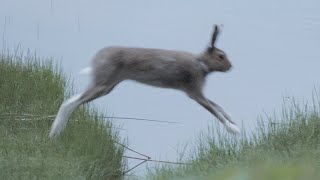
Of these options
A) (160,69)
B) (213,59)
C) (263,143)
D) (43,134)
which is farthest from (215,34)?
(43,134)

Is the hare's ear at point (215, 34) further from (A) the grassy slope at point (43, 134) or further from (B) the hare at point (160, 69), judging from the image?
(A) the grassy slope at point (43, 134)

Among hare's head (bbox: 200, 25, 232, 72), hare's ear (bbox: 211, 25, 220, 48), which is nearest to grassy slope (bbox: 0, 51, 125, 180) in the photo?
hare's head (bbox: 200, 25, 232, 72)

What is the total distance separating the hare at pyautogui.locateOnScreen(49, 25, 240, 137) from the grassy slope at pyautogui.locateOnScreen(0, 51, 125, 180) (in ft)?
2.03

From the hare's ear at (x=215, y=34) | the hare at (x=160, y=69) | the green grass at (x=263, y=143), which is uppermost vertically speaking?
the hare's ear at (x=215, y=34)

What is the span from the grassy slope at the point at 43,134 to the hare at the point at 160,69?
2.03 feet

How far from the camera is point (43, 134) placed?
698cm

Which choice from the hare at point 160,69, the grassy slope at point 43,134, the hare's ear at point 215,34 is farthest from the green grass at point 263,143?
the hare's ear at point 215,34

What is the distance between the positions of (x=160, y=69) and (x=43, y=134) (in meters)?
1.76

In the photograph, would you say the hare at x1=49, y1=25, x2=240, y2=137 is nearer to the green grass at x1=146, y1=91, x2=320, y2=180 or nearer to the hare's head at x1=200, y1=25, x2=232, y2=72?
the hare's head at x1=200, y1=25, x2=232, y2=72

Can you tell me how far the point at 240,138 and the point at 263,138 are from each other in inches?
8.0

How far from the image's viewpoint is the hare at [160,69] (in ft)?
18.9

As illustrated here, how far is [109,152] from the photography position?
24.7 feet

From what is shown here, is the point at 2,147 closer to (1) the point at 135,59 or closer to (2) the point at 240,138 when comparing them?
(1) the point at 135,59

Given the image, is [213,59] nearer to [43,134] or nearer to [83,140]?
[83,140]
